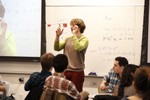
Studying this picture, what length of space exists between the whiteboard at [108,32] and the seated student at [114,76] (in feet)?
1.60

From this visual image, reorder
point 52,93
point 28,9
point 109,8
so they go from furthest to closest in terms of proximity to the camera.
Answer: point 28,9 < point 109,8 < point 52,93

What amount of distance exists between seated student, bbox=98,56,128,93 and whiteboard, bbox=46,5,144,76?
0.49 m

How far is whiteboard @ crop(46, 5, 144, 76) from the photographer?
14.3ft

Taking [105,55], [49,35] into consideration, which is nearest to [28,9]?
[49,35]

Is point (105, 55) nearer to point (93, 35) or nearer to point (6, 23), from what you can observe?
point (93, 35)

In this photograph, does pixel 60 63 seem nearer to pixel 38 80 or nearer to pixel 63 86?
pixel 63 86

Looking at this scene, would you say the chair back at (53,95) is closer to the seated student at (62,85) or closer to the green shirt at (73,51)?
the seated student at (62,85)

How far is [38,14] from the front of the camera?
4.68 meters

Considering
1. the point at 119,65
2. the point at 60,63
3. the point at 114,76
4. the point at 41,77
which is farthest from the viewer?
the point at 114,76

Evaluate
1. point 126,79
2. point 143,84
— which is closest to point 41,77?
point 126,79

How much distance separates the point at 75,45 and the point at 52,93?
127 centimetres

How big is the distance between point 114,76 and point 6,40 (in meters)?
2.00

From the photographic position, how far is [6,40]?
4.82 metres

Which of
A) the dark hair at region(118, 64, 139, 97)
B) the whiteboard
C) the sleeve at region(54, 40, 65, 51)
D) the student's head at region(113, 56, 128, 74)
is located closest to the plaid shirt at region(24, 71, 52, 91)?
the dark hair at region(118, 64, 139, 97)
